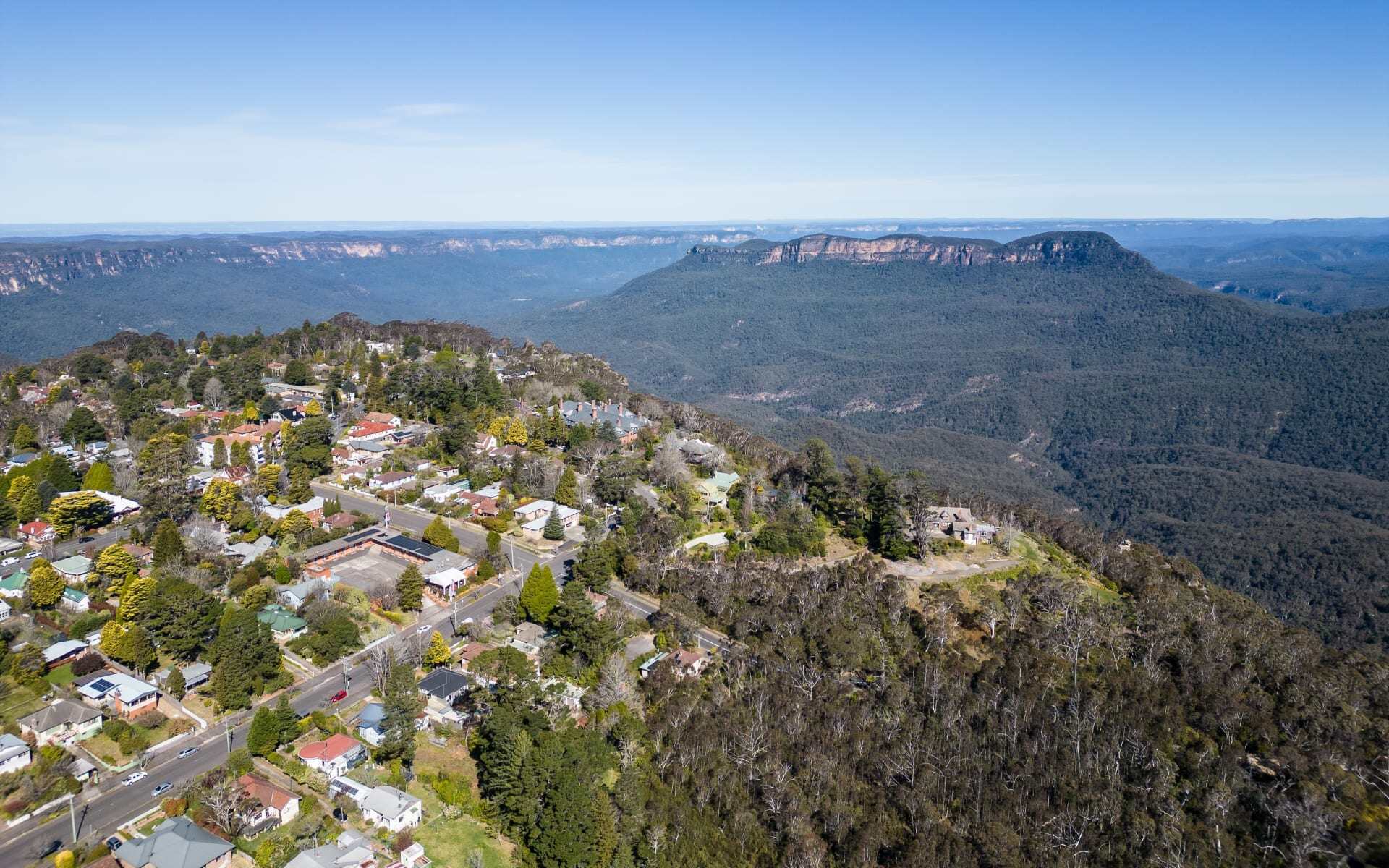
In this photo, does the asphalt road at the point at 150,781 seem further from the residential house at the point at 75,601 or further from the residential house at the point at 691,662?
the residential house at the point at 691,662


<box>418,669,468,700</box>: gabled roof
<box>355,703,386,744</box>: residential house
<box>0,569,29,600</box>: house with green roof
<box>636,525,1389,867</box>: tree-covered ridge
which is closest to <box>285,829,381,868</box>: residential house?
<box>355,703,386,744</box>: residential house

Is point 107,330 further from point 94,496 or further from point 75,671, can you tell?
point 75,671

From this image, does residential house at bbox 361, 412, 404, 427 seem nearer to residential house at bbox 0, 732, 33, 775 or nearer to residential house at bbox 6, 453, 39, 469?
residential house at bbox 6, 453, 39, 469

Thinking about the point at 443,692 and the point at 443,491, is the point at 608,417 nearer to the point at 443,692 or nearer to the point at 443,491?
the point at 443,491

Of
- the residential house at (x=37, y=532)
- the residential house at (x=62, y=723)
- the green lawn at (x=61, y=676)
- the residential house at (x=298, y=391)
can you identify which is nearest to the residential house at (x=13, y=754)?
the residential house at (x=62, y=723)

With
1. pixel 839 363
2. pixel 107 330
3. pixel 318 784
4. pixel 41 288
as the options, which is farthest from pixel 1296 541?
pixel 41 288

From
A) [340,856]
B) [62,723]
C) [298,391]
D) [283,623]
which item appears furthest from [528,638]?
[298,391]

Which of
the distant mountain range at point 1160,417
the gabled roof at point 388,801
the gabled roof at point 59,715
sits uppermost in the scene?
the gabled roof at point 59,715
